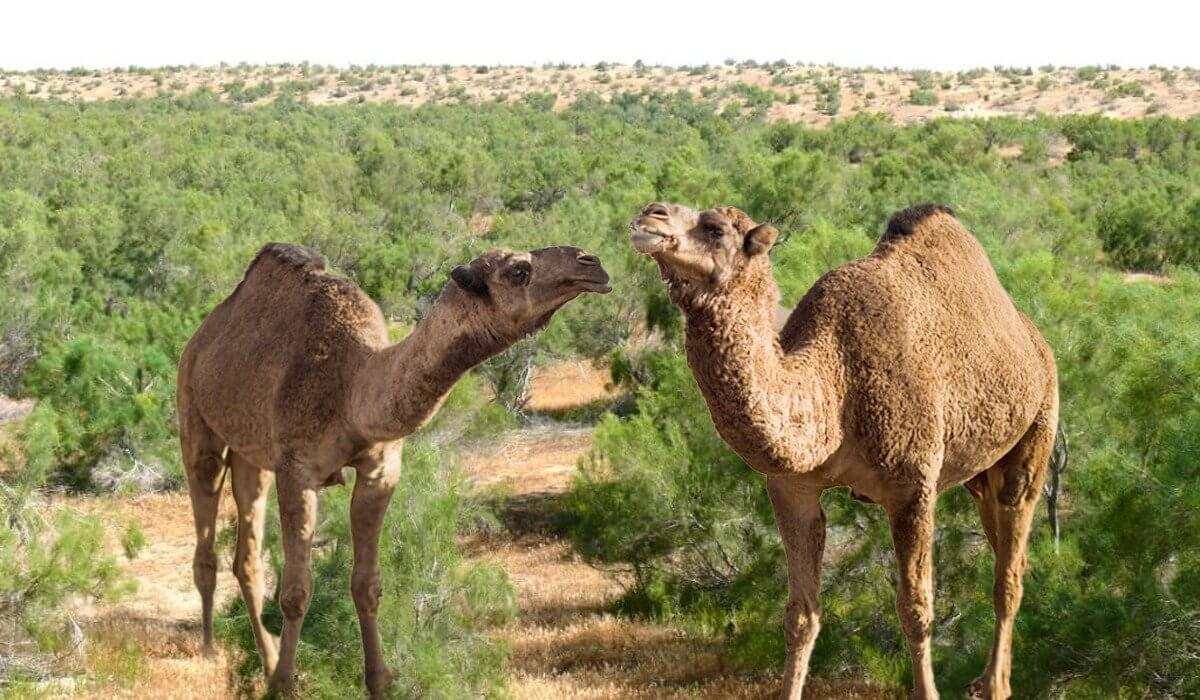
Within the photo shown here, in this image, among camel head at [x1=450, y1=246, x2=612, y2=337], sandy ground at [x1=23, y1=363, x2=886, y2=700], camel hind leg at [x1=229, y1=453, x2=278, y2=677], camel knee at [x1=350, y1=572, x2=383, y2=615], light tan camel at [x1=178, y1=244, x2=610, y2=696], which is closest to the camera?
camel head at [x1=450, y1=246, x2=612, y2=337]

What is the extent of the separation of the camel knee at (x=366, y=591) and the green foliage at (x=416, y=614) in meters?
0.35

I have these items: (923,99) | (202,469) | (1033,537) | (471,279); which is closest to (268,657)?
(202,469)

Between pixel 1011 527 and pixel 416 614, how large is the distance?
3.39 meters

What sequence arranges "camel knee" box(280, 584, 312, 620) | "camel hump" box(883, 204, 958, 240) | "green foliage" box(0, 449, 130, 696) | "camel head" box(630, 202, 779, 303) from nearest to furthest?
1. "camel head" box(630, 202, 779, 303)
2. "camel hump" box(883, 204, 958, 240)
3. "camel knee" box(280, 584, 312, 620)
4. "green foliage" box(0, 449, 130, 696)

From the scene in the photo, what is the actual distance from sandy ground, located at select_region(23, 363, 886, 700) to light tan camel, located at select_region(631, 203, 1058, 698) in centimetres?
353

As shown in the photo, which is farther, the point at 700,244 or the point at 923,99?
the point at 923,99

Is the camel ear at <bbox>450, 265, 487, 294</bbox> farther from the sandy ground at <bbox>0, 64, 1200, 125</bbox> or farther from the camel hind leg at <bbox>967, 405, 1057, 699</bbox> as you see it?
the sandy ground at <bbox>0, 64, 1200, 125</bbox>

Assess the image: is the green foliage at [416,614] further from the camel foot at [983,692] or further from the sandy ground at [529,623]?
the camel foot at [983,692]

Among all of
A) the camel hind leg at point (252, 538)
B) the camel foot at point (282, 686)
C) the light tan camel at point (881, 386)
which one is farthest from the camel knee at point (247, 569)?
the light tan camel at point (881, 386)

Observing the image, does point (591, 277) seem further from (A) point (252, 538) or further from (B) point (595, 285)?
(A) point (252, 538)

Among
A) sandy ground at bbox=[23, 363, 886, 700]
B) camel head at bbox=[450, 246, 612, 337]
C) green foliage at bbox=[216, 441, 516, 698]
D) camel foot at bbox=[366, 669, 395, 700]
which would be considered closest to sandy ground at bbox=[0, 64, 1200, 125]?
sandy ground at bbox=[23, 363, 886, 700]

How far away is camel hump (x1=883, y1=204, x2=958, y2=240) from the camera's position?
20.9ft

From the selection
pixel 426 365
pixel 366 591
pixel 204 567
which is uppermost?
pixel 426 365

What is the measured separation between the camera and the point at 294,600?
692 centimetres
